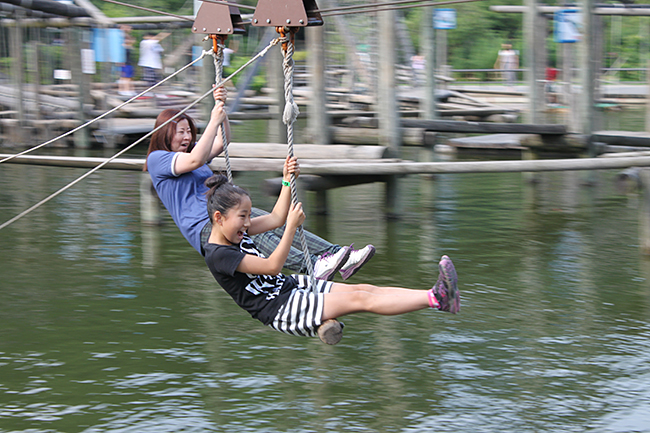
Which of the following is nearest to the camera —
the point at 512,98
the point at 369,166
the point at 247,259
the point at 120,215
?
the point at 247,259

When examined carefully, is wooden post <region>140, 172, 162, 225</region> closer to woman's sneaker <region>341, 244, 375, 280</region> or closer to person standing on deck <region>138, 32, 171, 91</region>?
woman's sneaker <region>341, 244, 375, 280</region>

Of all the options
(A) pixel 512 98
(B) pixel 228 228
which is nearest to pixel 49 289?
(B) pixel 228 228

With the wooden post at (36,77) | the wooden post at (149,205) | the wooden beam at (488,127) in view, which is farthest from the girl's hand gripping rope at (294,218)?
the wooden post at (36,77)

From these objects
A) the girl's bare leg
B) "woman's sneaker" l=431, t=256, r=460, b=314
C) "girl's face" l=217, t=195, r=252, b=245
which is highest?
"girl's face" l=217, t=195, r=252, b=245

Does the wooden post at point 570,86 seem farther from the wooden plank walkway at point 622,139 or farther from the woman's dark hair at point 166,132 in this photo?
the woman's dark hair at point 166,132

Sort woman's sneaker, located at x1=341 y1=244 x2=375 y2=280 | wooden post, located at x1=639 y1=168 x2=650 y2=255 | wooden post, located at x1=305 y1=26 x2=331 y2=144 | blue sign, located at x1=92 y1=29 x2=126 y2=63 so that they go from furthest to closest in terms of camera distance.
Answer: blue sign, located at x1=92 y1=29 x2=126 y2=63 < wooden post, located at x1=305 y1=26 x2=331 y2=144 < wooden post, located at x1=639 y1=168 x2=650 y2=255 < woman's sneaker, located at x1=341 y1=244 x2=375 y2=280

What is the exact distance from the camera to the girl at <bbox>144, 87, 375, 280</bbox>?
5039mm

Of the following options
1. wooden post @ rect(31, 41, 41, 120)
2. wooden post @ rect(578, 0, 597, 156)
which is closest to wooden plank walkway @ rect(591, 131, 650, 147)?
wooden post @ rect(578, 0, 597, 156)

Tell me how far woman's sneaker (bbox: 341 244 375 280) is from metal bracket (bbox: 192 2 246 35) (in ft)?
4.96

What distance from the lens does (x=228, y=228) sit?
437 centimetres

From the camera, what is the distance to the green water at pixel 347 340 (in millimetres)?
4320

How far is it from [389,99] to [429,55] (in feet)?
9.92

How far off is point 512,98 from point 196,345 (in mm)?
17577

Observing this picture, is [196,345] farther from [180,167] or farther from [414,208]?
[414,208]
